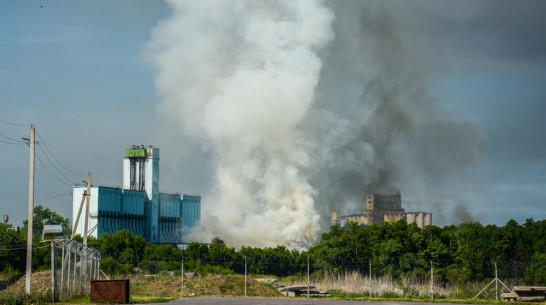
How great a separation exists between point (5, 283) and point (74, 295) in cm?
1545

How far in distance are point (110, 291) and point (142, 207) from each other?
9836 centimetres

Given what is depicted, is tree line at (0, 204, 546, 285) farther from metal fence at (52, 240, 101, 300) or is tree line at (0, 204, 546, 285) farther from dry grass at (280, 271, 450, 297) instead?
metal fence at (52, 240, 101, 300)

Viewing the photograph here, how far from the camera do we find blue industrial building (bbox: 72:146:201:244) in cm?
13488

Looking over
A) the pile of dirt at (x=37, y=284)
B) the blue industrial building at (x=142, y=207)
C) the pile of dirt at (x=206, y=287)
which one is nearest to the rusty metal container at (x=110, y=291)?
the pile of dirt at (x=37, y=284)

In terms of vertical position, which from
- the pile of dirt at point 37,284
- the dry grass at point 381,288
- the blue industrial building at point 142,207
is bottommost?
the dry grass at point 381,288

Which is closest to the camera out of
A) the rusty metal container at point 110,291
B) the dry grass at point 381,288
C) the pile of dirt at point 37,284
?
the rusty metal container at point 110,291

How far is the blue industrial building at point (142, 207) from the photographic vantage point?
135 m

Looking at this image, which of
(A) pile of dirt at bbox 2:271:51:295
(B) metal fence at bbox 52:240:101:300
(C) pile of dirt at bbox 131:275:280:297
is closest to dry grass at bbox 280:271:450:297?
(C) pile of dirt at bbox 131:275:280:297

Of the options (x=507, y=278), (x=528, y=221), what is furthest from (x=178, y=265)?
(x=528, y=221)

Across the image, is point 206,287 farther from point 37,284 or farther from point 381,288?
point 381,288

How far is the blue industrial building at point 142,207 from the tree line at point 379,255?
82.6 ft

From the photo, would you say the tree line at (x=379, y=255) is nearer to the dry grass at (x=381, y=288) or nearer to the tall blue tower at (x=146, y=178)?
the dry grass at (x=381, y=288)

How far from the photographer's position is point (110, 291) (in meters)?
44.3

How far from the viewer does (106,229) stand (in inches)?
5335
